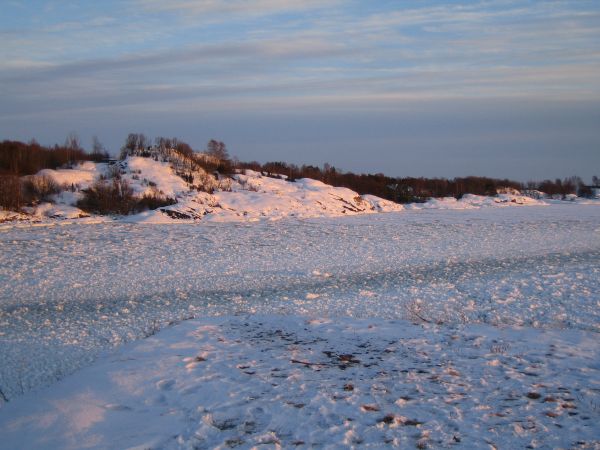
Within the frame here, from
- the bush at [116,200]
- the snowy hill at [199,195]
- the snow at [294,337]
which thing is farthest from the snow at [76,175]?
the snow at [294,337]

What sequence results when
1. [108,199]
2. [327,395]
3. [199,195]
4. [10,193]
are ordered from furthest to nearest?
[199,195] → [108,199] → [10,193] → [327,395]

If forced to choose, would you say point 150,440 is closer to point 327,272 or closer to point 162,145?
point 327,272

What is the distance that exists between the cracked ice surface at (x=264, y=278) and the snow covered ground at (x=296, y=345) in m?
0.07

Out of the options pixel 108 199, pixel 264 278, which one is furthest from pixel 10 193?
pixel 264 278

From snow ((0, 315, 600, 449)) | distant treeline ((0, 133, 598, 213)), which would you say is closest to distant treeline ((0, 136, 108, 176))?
distant treeline ((0, 133, 598, 213))

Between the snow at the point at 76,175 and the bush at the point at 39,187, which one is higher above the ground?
the snow at the point at 76,175

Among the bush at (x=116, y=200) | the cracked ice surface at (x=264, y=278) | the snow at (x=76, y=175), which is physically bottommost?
the cracked ice surface at (x=264, y=278)

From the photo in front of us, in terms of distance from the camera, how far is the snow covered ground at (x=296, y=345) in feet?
16.5

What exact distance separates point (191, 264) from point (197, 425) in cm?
1138

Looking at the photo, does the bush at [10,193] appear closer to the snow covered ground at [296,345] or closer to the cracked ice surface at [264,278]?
the cracked ice surface at [264,278]

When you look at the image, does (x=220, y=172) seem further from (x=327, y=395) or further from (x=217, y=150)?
(x=327, y=395)

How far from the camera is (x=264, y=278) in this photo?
14523 mm

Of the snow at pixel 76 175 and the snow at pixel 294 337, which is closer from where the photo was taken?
the snow at pixel 294 337

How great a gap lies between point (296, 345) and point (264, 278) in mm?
6767
